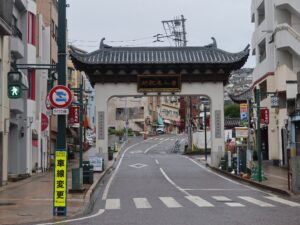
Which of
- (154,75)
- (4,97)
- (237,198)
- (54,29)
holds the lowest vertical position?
(237,198)

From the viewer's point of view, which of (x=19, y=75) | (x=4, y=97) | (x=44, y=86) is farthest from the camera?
(x=44, y=86)

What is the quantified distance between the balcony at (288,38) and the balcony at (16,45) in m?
18.3

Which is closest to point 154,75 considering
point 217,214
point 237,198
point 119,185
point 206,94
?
point 206,94

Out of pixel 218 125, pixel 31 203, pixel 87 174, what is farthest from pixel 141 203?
pixel 218 125

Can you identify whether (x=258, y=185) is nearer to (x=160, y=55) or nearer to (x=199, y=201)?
(x=199, y=201)

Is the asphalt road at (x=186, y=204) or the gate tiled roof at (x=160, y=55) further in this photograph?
the gate tiled roof at (x=160, y=55)

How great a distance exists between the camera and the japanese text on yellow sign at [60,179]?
50.1 feet

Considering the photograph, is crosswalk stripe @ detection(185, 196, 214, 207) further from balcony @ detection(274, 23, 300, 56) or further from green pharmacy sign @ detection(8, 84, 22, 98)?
balcony @ detection(274, 23, 300, 56)

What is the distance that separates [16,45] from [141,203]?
14432 millimetres

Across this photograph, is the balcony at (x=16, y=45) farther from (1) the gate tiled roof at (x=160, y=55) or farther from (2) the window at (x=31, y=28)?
(1) the gate tiled roof at (x=160, y=55)

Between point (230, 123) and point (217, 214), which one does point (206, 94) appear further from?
point (230, 123)

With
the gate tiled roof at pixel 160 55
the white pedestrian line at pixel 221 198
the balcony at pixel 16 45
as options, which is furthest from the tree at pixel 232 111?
the white pedestrian line at pixel 221 198

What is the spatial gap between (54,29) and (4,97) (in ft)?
72.6

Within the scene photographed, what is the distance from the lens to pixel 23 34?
34.1 meters
